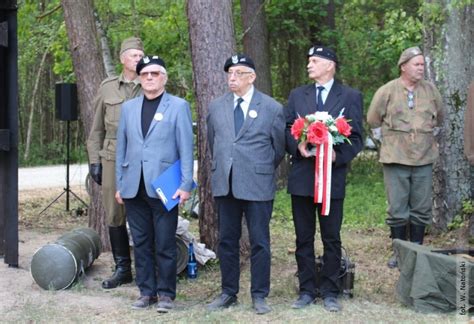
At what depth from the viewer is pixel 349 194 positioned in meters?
17.2

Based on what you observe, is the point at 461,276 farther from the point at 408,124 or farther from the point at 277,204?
the point at 277,204

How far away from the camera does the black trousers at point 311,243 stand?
635cm

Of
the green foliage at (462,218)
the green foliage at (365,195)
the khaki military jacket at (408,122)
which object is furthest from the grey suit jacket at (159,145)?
the green foliage at (365,195)

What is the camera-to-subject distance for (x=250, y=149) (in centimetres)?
623

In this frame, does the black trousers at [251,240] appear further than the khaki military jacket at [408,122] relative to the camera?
No

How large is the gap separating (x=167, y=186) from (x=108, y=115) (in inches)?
46.1

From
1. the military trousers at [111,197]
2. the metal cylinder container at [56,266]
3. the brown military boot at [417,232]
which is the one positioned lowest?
the metal cylinder container at [56,266]

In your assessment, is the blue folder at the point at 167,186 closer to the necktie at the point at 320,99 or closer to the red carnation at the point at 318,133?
the red carnation at the point at 318,133

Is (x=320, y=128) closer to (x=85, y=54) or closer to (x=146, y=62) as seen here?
(x=146, y=62)

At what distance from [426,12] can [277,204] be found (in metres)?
6.52

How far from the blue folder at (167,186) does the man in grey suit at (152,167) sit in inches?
1.6

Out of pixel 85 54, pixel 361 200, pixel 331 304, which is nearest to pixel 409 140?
pixel 331 304

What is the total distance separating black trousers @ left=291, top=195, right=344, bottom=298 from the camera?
635 cm

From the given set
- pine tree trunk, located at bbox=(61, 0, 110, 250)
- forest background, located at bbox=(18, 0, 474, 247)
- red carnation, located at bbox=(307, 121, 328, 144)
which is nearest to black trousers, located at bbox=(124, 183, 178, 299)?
red carnation, located at bbox=(307, 121, 328, 144)
